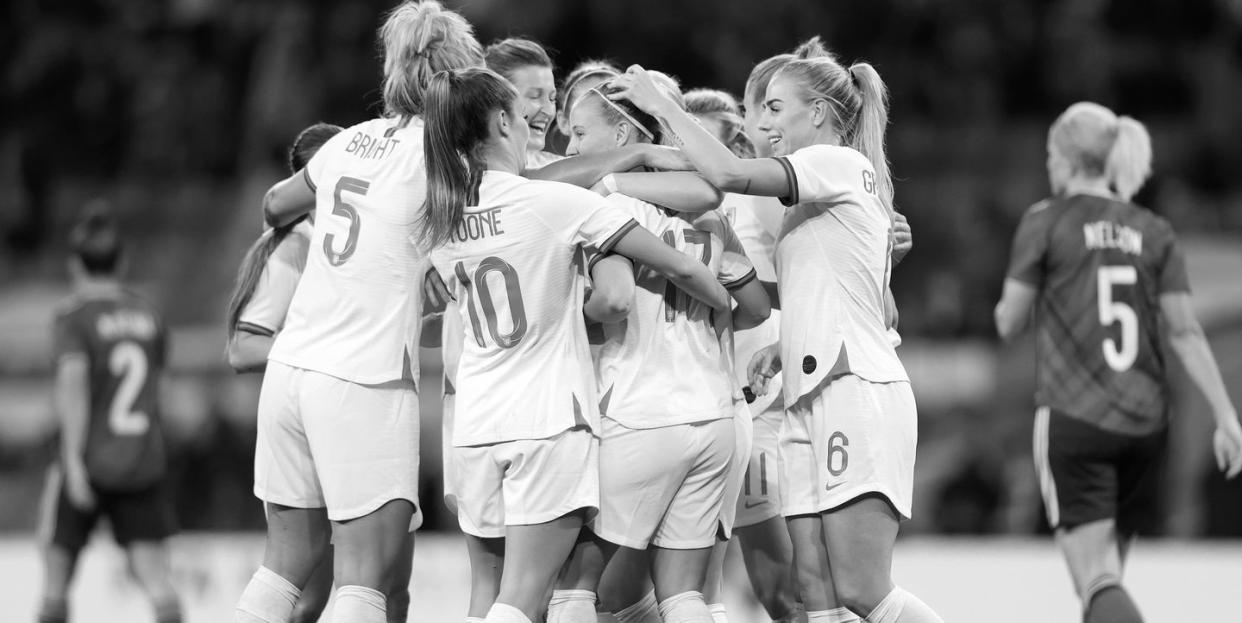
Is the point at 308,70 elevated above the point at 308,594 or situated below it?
above

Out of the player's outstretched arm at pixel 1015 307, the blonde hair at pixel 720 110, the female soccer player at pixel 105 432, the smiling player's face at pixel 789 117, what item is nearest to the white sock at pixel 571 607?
the smiling player's face at pixel 789 117

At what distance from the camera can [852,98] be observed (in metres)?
4.45

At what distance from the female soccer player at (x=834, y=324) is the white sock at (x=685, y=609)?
16.2 inches

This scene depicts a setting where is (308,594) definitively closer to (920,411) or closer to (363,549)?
(363,549)

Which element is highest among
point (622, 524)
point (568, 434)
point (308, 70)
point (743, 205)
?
point (308, 70)

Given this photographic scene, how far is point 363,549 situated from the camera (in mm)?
4344

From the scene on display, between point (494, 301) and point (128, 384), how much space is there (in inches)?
158

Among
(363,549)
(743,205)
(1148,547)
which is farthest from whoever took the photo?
(1148,547)

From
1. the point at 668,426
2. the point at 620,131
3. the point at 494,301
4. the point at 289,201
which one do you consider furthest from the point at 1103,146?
the point at 289,201

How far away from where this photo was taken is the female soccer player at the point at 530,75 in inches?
186

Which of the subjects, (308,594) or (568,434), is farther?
(308,594)

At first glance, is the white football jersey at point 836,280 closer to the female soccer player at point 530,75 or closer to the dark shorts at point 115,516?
the female soccer player at point 530,75

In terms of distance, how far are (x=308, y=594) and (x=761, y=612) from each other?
3.32 m

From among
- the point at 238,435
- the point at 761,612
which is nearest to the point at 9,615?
the point at 238,435
